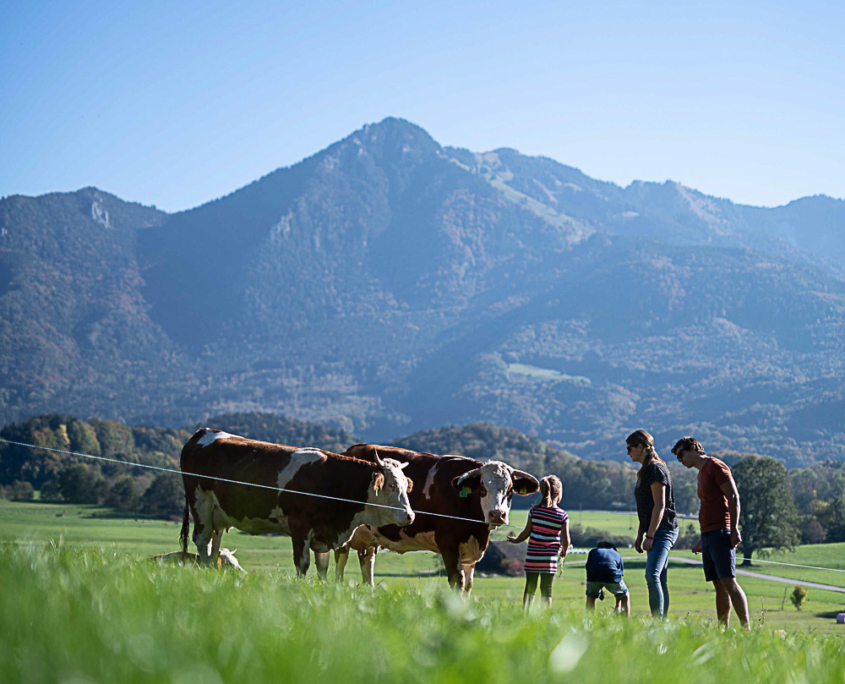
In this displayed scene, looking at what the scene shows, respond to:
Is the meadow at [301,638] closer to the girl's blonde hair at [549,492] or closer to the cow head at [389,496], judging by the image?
the girl's blonde hair at [549,492]

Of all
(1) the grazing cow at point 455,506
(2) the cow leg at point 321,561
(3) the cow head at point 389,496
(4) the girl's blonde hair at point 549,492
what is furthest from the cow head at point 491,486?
(2) the cow leg at point 321,561

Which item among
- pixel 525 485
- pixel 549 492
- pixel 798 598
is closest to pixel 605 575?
pixel 549 492

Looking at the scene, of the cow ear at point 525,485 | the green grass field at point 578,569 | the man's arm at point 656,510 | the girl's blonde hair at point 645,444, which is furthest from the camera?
the green grass field at point 578,569

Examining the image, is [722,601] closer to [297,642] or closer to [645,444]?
[645,444]

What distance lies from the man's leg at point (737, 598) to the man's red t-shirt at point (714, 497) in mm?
653

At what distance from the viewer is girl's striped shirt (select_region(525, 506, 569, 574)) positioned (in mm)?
12523

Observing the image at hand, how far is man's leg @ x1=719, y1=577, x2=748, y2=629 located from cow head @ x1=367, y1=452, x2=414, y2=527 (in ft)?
16.4

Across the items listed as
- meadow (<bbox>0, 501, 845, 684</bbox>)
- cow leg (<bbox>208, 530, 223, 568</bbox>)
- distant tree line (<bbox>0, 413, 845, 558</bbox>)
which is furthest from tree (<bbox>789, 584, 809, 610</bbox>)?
meadow (<bbox>0, 501, 845, 684</bbox>)

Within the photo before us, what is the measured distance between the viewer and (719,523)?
11141 mm

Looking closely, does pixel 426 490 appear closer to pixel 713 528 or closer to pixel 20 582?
pixel 713 528

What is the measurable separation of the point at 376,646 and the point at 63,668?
0.89 m

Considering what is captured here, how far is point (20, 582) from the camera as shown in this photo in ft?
11.3

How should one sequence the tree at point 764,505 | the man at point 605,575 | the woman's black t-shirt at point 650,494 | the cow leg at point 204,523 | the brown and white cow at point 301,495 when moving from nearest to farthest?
the woman's black t-shirt at point 650,494 < the man at point 605,575 < the brown and white cow at point 301,495 < the cow leg at point 204,523 < the tree at point 764,505

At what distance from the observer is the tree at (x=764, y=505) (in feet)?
233
